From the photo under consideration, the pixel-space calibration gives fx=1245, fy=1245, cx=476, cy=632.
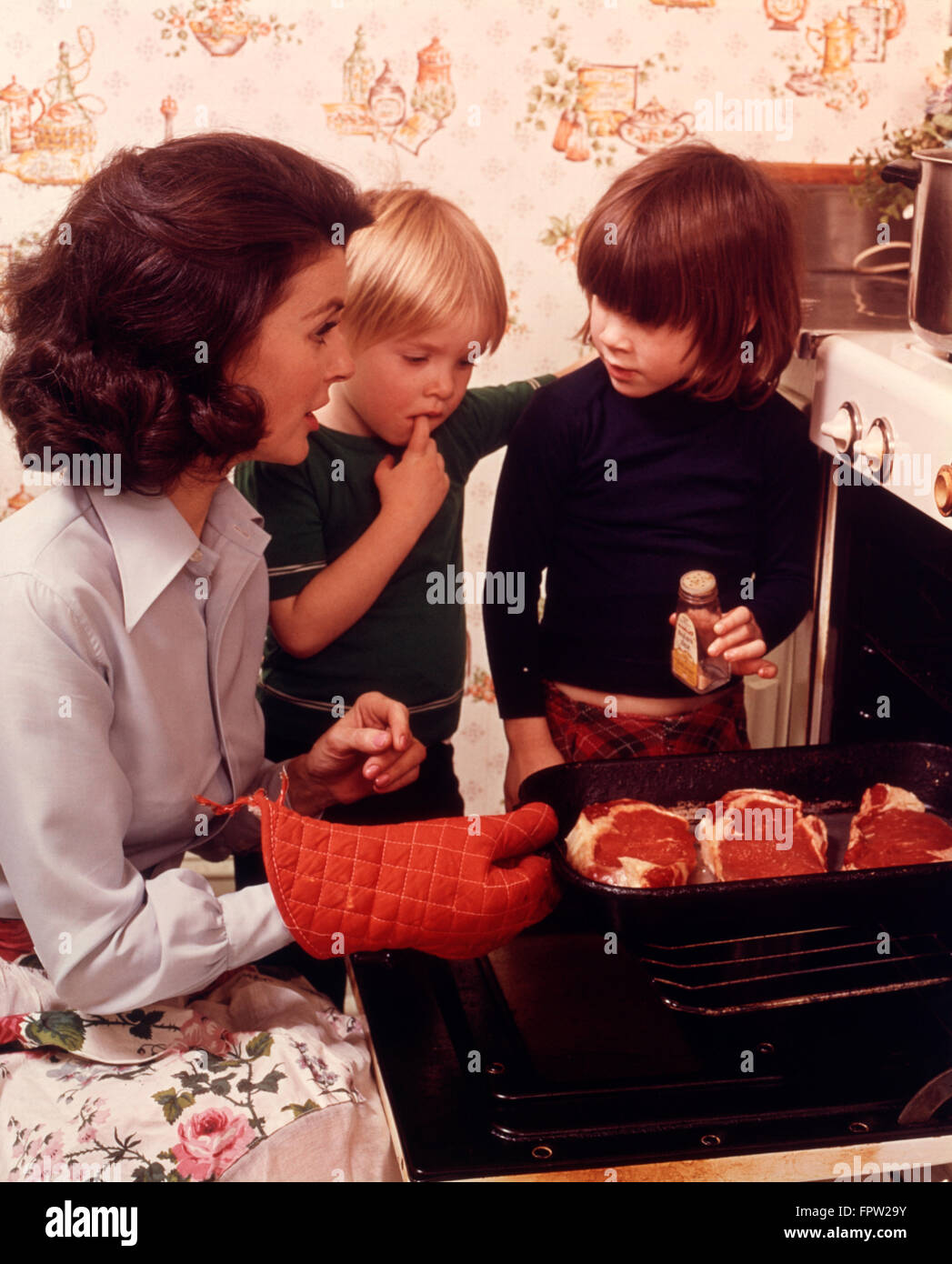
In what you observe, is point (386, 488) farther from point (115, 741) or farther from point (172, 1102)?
point (172, 1102)

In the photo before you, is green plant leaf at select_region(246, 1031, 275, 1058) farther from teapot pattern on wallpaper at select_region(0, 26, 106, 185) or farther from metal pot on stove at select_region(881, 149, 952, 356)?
teapot pattern on wallpaper at select_region(0, 26, 106, 185)

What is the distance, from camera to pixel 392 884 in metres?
0.92

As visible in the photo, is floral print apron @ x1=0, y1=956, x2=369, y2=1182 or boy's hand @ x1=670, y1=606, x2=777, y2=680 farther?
boy's hand @ x1=670, y1=606, x2=777, y2=680

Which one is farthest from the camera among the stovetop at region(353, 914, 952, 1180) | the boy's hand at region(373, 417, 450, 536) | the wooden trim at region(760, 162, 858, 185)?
the wooden trim at region(760, 162, 858, 185)

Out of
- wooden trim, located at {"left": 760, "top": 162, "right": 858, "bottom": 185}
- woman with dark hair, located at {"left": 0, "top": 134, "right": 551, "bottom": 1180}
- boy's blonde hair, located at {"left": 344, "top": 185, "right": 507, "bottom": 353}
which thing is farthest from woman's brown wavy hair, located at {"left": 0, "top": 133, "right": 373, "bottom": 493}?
wooden trim, located at {"left": 760, "top": 162, "right": 858, "bottom": 185}

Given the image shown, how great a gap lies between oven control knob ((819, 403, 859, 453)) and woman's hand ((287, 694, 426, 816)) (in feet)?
1.62

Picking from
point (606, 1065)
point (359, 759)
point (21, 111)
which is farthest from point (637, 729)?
point (21, 111)

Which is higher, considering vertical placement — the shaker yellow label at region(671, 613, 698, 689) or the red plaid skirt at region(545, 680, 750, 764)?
the shaker yellow label at region(671, 613, 698, 689)

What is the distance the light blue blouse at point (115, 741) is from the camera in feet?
3.08

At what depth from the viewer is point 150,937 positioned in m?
0.97

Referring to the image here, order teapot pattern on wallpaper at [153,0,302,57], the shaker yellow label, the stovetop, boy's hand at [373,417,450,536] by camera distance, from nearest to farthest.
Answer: the stovetop < the shaker yellow label < boy's hand at [373,417,450,536] < teapot pattern on wallpaper at [153,0,302,57]

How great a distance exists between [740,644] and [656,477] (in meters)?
0.27

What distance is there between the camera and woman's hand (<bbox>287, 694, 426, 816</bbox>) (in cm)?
114
